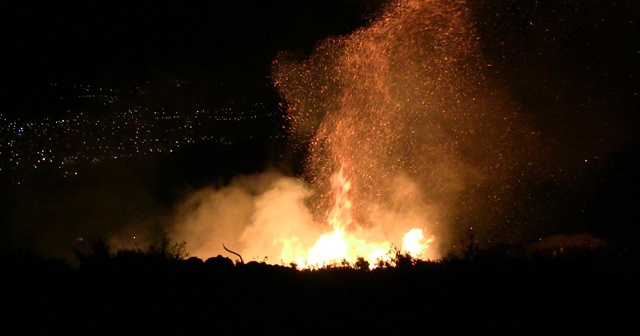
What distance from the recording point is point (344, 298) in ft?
13.9

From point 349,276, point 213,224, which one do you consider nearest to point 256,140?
point 213,224

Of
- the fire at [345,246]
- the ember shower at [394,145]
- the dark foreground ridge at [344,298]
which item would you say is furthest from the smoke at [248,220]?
the dark foreground ridge at [344,298]

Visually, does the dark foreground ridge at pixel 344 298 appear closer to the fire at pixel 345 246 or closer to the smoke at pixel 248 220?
the fire at pixel 345 246

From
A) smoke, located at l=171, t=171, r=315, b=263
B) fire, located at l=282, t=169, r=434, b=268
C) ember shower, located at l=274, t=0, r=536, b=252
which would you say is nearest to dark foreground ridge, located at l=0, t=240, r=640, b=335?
fire, located at l=282, t=169, r=434, b=268

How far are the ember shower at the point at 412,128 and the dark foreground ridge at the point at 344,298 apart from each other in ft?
17.0

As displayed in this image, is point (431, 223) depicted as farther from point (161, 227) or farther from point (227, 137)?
point (227, 137)

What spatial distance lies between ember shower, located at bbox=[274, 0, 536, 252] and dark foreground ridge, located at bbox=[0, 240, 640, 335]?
17.0 ft

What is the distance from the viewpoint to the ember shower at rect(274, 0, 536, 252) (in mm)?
9977

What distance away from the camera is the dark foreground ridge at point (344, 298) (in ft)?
11.7

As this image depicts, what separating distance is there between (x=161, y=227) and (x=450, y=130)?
23.8 feet

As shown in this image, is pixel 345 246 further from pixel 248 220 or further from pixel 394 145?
pixel 394 145

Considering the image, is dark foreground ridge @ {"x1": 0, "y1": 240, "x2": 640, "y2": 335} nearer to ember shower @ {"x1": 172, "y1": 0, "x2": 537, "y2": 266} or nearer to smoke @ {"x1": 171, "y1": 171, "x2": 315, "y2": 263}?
smoke @ {"x1": 171, "y1": 171, "x2": 315, "y2": 263}

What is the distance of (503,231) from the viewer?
414 inches

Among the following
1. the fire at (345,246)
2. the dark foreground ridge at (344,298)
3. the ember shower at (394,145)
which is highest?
the ember shower at (394,145)
